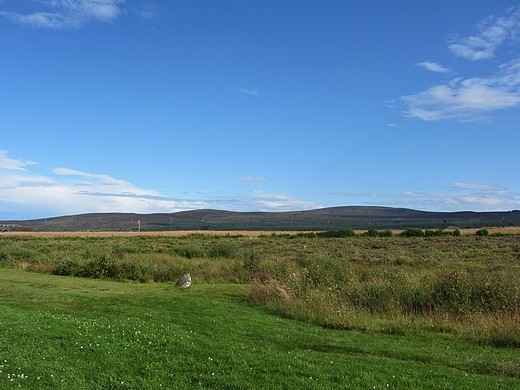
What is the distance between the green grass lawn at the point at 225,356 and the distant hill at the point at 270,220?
133371 millimetres

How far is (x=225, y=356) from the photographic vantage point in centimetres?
866

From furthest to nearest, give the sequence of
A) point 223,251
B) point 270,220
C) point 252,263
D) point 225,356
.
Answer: point 270,220
point 223,251
point 252,263
point 225,356

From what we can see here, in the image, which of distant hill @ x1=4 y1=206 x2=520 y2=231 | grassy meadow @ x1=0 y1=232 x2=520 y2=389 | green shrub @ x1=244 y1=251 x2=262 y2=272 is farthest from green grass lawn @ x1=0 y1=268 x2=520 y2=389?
distant hill @ x1=4 y1=206 x2=520 y2=231

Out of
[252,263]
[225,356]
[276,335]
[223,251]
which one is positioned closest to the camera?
[225,356]

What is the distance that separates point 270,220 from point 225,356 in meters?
168

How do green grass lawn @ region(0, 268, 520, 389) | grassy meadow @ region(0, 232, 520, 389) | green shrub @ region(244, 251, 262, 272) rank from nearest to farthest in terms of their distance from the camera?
green grass lawn @ region(0, 268, 520, 389) < grassy meadow @ region(0, 232, 520, 389) < green shrub @ region(244, 251, 262, 272)

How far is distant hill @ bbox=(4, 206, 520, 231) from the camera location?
5910 inches

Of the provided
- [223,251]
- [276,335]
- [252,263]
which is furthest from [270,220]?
[276,335]

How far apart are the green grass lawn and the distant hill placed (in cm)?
13337

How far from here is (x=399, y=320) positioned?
12.8 meters

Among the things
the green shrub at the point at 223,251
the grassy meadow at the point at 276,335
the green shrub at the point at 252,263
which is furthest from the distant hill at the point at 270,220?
the grassy meadow at the point at 276,335

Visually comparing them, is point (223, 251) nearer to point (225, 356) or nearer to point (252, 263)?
point (252, 263)

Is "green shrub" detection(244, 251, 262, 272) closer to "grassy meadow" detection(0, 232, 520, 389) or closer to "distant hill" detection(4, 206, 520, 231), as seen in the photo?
"grassy meadow" detection(0, 232, 520, 389)

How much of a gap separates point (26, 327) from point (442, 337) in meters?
9.06
